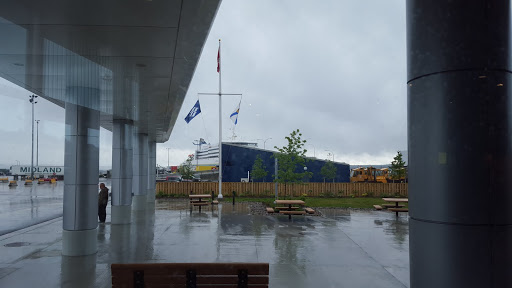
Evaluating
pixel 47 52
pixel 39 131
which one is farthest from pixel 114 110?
pixel 47 52

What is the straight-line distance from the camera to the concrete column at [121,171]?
53.9 ft

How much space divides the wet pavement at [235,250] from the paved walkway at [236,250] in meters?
0.02

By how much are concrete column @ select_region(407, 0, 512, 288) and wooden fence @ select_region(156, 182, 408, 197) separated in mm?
31582

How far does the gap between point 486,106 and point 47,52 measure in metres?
7.14

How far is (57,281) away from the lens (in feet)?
25.2

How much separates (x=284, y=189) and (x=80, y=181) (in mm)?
25893

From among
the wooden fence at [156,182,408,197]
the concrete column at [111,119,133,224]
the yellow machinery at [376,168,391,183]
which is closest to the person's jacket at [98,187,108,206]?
the concrete column at [111,119,133,224]

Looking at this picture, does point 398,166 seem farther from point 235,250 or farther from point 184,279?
point 184,279

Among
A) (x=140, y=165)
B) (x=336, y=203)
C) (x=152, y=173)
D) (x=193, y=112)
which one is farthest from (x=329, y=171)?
(x=140, y=165)

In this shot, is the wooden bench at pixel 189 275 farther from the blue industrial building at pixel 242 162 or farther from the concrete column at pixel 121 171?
the blue industrial building at pixel 242 162

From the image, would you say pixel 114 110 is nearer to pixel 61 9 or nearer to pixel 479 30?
pixel 61 9

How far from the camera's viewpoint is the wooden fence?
35156 millimetres

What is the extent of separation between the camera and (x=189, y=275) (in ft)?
17.8

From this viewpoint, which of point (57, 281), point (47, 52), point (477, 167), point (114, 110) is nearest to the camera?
point (477, 167)
